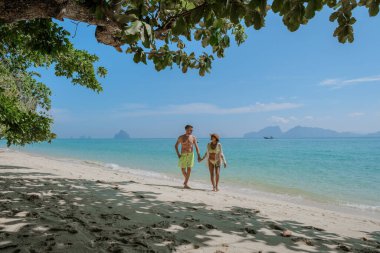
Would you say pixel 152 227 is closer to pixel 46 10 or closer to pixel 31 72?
pixel 46 10

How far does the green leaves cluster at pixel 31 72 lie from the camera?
593 centimetres

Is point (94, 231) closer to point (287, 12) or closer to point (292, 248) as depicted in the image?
point (292, 248)

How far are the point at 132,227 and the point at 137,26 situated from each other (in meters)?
3.09

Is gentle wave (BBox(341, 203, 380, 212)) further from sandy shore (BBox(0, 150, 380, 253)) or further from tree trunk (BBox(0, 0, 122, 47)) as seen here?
tree trunk (BBox(0, 0, 122, 47))

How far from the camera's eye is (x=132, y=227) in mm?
4074

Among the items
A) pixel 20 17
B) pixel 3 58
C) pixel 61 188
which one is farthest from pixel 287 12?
pixel 3 58

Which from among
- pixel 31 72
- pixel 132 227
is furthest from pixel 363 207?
pixel 31 72

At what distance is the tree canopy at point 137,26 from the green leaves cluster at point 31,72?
20 mm

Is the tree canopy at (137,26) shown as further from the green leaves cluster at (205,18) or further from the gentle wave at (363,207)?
the gentle wave at (363,207)

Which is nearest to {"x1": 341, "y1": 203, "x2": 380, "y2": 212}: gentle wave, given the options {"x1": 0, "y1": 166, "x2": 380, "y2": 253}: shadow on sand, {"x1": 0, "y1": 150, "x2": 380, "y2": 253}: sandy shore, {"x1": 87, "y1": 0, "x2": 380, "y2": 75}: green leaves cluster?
{"x1": 0, "y1": 150, "x2": 380, "y2": 253}: sandy shore

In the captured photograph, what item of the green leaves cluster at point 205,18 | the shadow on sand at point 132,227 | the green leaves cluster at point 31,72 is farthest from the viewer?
the green leaves cluster at point 31,72

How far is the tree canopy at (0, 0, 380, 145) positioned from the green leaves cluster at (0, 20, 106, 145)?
0.07 ft

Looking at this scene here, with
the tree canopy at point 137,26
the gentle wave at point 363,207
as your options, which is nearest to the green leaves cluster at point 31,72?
the tree canopy at point 137,26

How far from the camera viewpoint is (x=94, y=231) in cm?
375
